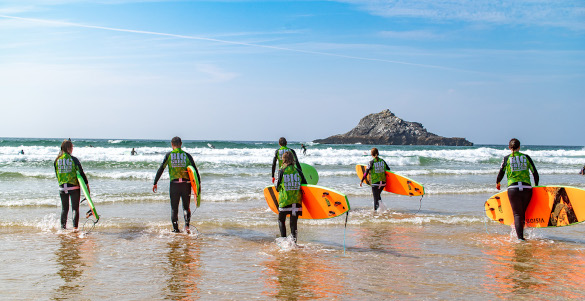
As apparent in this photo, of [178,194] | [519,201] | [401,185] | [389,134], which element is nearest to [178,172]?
[178,194]

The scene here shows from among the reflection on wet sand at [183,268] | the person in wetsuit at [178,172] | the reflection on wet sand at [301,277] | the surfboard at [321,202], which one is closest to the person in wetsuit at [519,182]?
the surfboard at [321,202]

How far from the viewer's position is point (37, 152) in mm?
40844

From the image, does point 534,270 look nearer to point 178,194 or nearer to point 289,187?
point 289,187

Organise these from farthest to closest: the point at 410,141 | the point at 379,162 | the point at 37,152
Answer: the point at 410,141 → the point at 37,152 → the point at 379,162

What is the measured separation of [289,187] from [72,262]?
122 inches

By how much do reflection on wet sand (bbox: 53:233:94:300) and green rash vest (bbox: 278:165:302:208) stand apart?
9.15 feet

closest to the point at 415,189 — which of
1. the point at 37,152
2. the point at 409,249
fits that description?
the point at 409,249

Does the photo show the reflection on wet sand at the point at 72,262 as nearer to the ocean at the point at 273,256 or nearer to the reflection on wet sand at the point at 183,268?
the ocean at the point at 273,256

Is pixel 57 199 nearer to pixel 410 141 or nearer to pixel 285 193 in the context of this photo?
pixel 285 193

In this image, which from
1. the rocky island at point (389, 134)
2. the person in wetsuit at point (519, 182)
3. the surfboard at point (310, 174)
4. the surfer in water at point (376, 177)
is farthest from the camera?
the rocky island at point (389, 134)

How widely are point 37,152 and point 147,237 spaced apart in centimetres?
3911

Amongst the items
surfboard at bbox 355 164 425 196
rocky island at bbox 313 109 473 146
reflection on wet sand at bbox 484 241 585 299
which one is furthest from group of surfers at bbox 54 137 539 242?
rocky island at bbox 313 109 473 146

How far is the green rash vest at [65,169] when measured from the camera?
7.82 m

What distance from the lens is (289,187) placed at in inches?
264
